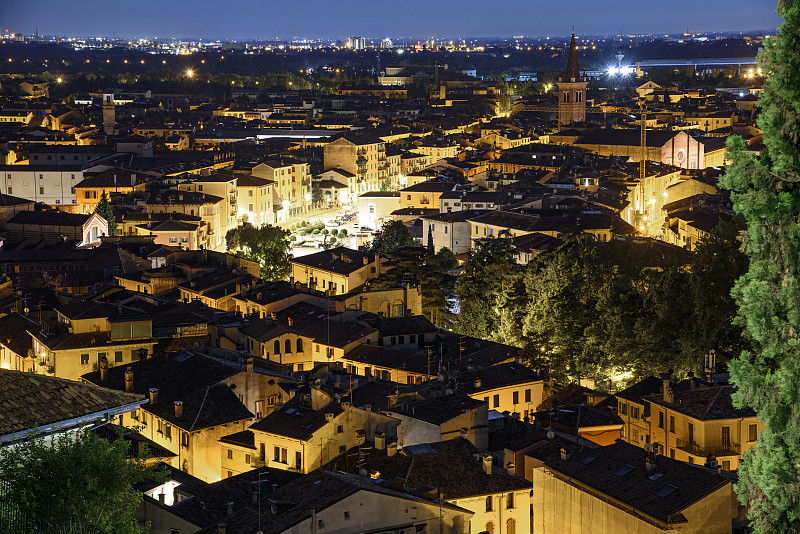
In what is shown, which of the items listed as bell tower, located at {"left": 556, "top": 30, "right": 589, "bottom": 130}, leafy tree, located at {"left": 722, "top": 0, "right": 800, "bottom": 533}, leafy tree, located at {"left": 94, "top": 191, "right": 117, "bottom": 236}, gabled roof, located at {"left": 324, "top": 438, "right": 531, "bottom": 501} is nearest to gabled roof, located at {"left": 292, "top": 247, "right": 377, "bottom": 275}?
leafy tree, located at {"left": 94, "top": 191, "right": 117, "bottom": 236}

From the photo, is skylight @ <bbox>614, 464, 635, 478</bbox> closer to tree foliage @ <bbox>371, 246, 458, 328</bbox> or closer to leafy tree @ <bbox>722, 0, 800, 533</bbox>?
leafy tree @ <bbox>722, 0, 800, 533</bbox>

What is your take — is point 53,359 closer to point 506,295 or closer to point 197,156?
point 506,295

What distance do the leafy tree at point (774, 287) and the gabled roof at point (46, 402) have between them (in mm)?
4186

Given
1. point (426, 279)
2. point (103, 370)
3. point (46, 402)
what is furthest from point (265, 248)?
point (46, 402)

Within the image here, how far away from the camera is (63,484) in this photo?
28.7 ft

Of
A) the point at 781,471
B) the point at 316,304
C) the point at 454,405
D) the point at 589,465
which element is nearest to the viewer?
the point at 781,471

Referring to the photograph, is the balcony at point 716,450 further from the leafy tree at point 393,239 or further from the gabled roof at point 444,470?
the leafy tree at point 393,239

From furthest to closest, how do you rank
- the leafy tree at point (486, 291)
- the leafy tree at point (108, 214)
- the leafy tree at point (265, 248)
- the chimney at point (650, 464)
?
the leafy tree at point (108, 214), the leafy tree at point (265, 248), the leafy tree at point (486, 291), the chimney at point (650, 464)

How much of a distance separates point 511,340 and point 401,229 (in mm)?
14388

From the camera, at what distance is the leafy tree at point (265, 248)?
39438mm

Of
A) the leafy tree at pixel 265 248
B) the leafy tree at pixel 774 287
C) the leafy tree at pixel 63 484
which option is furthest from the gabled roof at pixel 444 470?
the leafy tree at pixel 265 248

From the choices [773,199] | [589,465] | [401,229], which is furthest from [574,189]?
[773,199]

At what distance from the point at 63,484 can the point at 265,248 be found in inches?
1306

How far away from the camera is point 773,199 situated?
8.70 m
